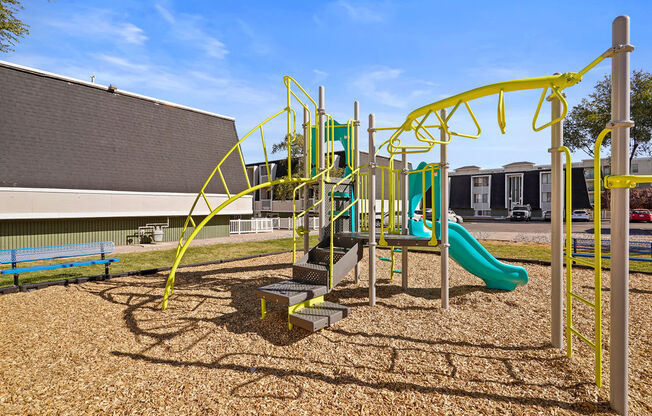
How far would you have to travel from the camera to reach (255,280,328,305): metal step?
189 inches

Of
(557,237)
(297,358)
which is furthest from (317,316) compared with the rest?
(557,237)

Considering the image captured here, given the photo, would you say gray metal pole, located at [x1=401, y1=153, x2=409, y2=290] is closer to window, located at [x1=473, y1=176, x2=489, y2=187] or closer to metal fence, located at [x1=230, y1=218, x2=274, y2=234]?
metal fence, located at [x1=230, y1=218, x2=274, y2=234]

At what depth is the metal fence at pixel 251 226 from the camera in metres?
22.1

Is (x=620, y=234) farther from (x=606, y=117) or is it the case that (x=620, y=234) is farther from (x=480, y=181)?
Answer: (x=480, y=181)

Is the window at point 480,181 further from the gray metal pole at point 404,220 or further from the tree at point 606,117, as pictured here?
the gray metal pole at point 404,220

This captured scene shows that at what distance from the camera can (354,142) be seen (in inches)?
289

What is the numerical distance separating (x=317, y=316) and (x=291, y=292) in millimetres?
554

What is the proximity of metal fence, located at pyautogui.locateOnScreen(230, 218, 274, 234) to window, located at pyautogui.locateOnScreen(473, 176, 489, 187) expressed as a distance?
120 feet

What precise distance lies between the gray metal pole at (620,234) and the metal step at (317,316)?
293cm

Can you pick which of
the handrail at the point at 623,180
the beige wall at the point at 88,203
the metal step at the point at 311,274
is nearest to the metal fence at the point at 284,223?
the beige wall at the point at 88,203

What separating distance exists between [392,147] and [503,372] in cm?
382

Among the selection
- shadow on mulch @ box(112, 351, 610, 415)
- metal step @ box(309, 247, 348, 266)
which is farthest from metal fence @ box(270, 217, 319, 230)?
shadow on mulch @ box(112, 351, 610, 415)

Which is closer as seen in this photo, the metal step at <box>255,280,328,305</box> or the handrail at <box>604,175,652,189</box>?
the handrail at <box>604,175,652,189</box>

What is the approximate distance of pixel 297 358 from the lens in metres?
4.07
